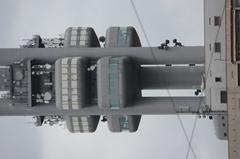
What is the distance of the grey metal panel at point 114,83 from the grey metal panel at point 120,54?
3.24 meters

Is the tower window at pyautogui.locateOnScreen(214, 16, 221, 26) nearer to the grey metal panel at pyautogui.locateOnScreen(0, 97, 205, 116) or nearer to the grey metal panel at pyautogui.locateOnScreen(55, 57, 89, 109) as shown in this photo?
the grey metal panel at pyautogui.locateOnScreen(0, 97, 205, 116)

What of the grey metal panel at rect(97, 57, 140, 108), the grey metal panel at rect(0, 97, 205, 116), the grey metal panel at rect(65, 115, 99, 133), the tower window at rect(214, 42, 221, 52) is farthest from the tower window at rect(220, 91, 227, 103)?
the grey metal panel at rect(65, 115, 99, 133)

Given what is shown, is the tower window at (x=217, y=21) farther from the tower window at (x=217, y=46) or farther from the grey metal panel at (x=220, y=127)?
the grey metal panel at (x=220, y=127)

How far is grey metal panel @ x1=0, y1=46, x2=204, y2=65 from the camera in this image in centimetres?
9356

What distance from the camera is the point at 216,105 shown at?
82375 mm

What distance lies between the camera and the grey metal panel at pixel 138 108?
3641 inches

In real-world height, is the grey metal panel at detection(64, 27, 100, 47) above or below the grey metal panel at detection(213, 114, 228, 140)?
above

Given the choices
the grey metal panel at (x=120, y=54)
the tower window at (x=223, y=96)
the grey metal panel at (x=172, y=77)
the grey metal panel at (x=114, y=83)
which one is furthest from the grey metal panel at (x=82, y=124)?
the tower window at (x=223, y=96)

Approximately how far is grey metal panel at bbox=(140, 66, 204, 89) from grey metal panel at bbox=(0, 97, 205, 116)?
4099mm

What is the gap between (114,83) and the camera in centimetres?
9150

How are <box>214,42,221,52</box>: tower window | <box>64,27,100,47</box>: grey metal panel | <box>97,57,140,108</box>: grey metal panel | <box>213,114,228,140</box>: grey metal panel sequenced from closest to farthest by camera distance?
<box>214,42,221,52</box>: tower window → <box>213,114,228,140</box>: grey metal panel → <box>97,57,140,108</box>: grey metal panel → <box>64,27,100,47</box>: grey metal panel

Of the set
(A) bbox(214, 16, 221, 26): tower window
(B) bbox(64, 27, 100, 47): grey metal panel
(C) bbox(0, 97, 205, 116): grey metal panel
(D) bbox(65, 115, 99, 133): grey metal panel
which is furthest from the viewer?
(D) bbox(65, 115, 99, 133): grey metal panel

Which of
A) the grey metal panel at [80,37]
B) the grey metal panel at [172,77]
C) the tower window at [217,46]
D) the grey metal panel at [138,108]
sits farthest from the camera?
the grey metal panel at [80,37]

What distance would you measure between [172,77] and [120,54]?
10394mm
